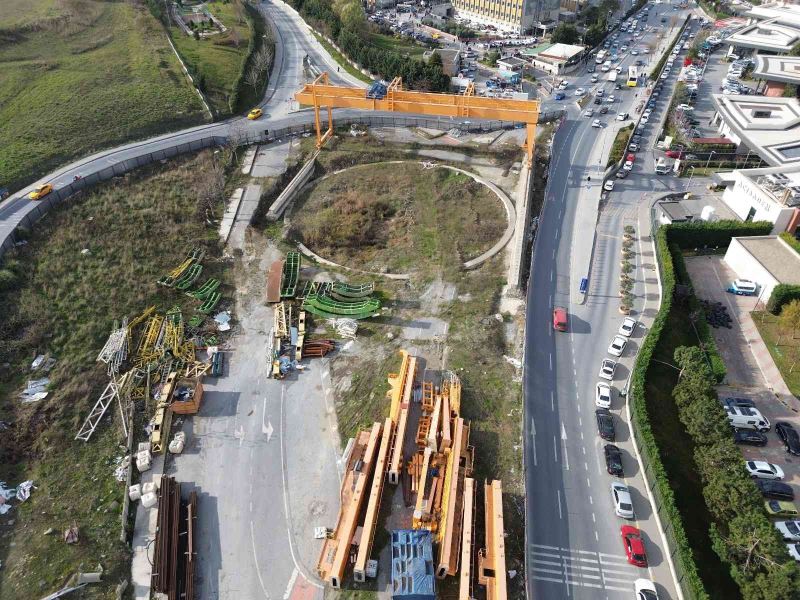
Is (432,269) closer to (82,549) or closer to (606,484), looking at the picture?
(606,484)

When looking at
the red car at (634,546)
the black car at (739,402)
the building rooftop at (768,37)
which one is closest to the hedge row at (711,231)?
the black car at (739,402)

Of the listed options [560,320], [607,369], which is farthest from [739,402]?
[560,320]

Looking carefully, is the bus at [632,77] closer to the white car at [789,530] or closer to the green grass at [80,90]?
the green grass at [80,90]

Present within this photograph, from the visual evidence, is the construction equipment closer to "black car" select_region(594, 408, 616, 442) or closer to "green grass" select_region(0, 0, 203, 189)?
"black car" select_region(594, 408, 616, 442)

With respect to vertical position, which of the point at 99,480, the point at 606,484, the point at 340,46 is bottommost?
the point at 99,480

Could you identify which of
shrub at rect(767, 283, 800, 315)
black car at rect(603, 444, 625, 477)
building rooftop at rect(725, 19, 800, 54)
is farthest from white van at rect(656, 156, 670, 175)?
building rooftop at rect(725, 19, 800, 54)

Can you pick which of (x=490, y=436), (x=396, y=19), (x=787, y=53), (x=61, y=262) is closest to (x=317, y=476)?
(x=490, y=436)

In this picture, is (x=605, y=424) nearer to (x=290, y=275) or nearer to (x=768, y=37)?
(x=290, y=275)
